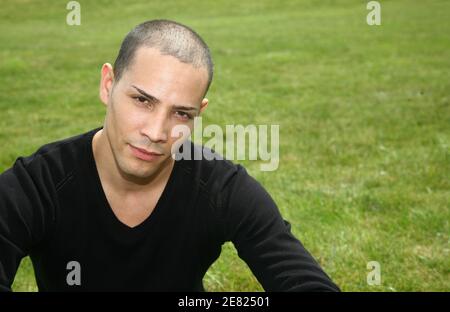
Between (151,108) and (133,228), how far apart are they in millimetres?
602

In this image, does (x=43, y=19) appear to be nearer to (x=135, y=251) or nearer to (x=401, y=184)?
(x=401, y=184)

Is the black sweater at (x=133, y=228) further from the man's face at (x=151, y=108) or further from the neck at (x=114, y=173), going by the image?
the man's face at (x=151, y=108)

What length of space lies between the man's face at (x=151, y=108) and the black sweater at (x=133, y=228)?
8.4 inches

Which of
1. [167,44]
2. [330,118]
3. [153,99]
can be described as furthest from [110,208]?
[330,118]

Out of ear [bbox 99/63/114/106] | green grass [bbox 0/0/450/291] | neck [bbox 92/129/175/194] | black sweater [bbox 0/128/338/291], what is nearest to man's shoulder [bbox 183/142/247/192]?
black sweater [bbox 0/128/338/291]

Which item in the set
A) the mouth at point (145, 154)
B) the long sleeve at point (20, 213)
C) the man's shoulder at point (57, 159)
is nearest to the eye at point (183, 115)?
the mouth at point (145, 154)

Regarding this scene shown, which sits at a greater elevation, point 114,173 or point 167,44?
point 167,44

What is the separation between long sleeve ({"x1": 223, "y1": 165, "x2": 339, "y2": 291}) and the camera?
254cm

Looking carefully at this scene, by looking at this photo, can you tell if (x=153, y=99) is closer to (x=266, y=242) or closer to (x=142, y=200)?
(x=142, y=200)

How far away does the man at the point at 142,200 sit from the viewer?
8.91 ft

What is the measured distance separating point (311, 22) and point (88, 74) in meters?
13.6

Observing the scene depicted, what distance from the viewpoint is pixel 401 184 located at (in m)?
6.44

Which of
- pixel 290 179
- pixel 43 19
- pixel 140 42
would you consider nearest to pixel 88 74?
pixel 290 179

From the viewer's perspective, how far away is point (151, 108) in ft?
9.17
